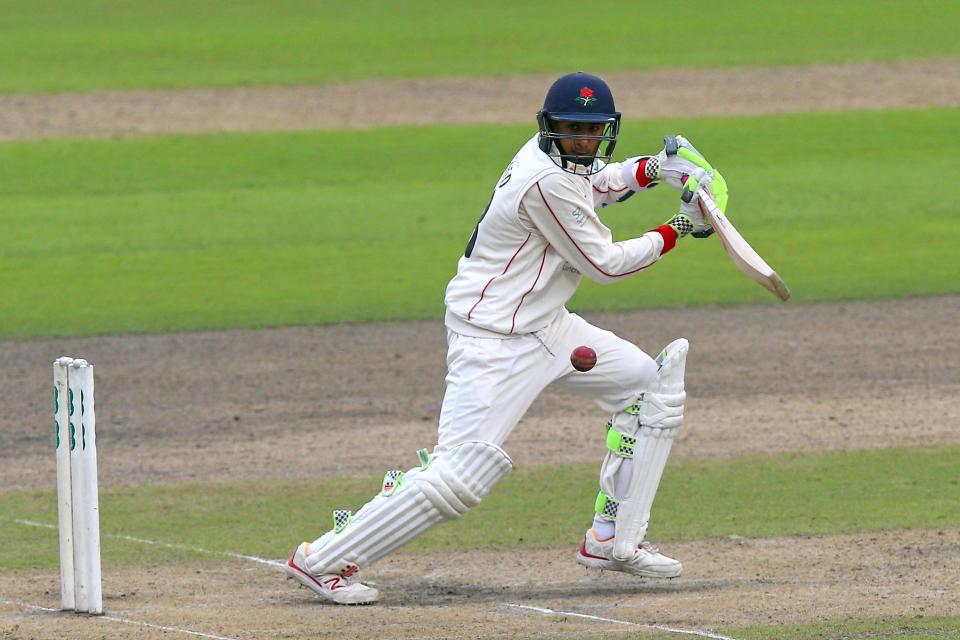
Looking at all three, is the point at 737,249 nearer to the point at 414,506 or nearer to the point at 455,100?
the point at 414,506

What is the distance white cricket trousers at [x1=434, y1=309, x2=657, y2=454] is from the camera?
680 centimetres

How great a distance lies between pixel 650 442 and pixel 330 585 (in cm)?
145

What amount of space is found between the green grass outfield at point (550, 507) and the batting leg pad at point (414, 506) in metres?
0.96

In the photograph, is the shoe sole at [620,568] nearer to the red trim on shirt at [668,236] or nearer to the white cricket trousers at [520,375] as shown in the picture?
the white cricket trousers at [520,375]

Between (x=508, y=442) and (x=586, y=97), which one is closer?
(x=586, y=97)

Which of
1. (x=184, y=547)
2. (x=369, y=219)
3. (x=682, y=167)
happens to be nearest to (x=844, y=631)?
(x=682, y=167)

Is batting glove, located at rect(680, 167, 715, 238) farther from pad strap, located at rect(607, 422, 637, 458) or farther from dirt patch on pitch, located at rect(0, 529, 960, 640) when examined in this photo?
dirt patch on pitch, located at rect(0, 529, 960, 640)

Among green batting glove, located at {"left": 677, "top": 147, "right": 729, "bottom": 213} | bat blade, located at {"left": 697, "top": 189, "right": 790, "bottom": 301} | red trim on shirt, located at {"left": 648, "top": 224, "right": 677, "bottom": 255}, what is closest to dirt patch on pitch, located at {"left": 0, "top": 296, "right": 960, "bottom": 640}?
bat blade, located at {"left": 697, "top": 189, "right": 790, "bottom": 301}

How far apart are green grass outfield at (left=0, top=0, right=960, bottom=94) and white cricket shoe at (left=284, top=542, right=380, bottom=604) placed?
18.9 metres

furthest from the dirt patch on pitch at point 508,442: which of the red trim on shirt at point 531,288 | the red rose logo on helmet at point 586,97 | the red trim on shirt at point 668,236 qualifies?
the red rose logo on helmet at point 586,97

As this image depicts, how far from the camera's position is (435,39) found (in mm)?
28062

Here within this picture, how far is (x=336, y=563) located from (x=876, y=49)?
21224mm

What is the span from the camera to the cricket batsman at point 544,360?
6.79 m

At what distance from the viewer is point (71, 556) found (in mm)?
6566
